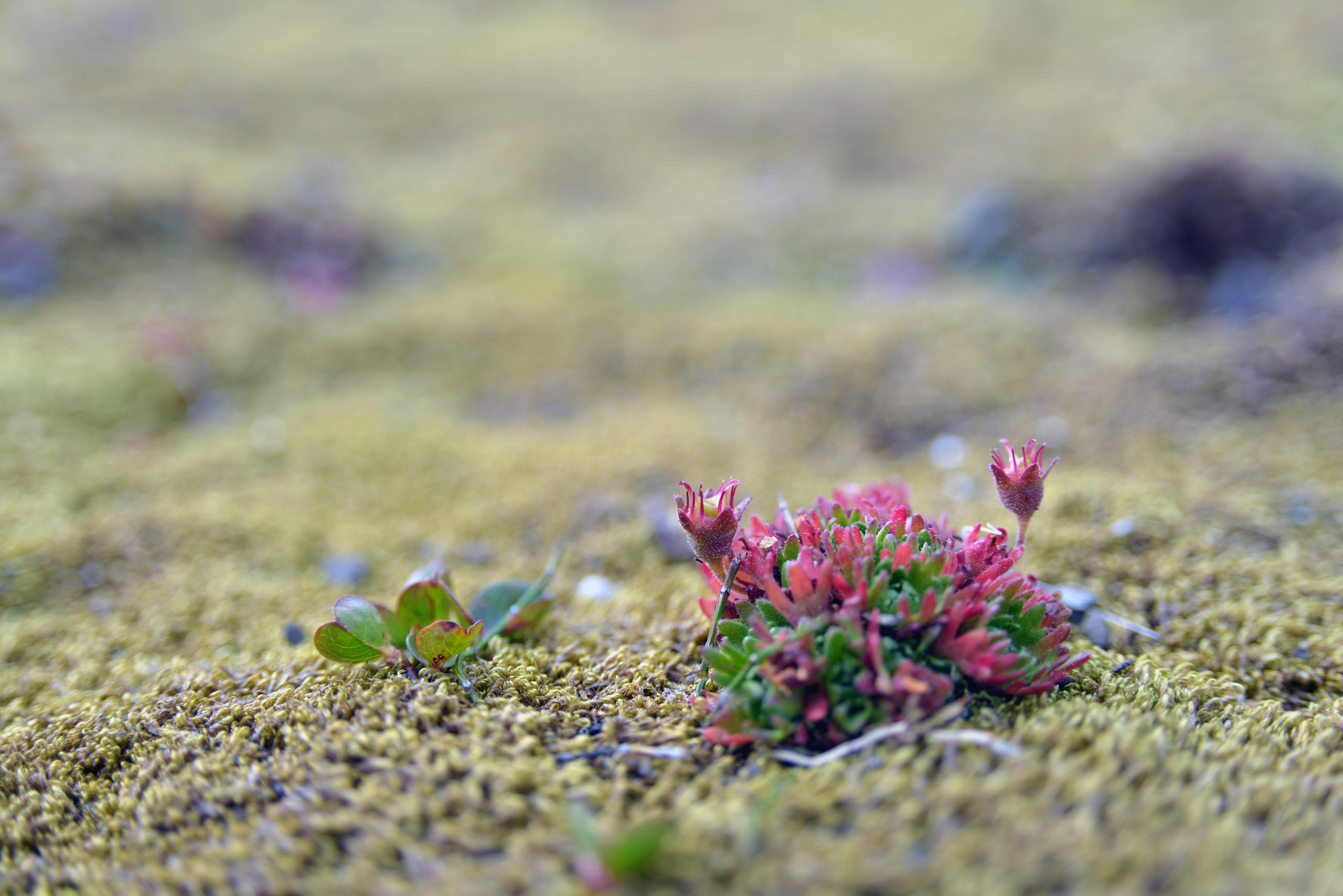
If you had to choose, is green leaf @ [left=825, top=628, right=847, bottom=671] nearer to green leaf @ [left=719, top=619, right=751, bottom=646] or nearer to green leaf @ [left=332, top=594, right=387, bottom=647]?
green leaf @ [left=719, top=619, right=751, bottom=646]

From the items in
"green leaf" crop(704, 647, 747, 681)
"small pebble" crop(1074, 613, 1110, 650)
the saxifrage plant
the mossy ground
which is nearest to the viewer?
the mossy ground

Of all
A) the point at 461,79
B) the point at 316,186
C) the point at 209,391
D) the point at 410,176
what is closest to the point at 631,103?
the point at 461,79

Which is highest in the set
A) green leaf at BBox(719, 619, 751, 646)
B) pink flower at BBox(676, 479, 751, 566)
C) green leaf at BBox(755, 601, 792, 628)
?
pink flower at BBox(676, 479, 751, 566)

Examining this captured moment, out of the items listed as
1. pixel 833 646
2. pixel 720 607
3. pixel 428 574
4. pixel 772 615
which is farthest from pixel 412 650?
pixel 833 646

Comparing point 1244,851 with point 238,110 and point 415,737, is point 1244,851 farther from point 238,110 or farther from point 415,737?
point 238,110

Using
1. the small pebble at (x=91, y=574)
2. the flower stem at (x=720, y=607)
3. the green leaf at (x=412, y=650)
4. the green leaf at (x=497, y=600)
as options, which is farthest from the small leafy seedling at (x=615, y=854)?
the small pebble at (x=91, y=574)

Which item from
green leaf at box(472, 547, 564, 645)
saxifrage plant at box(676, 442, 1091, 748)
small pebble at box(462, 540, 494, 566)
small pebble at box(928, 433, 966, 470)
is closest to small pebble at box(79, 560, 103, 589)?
small pebble at box(462, 540, 494, 566)

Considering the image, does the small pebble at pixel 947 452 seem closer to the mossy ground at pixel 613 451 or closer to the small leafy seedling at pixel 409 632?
the mossy ground at pixel 613 451
